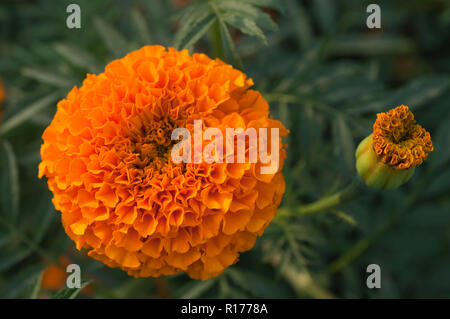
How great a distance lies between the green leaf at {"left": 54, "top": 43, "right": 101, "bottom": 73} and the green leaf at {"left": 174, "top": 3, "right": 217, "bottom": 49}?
52cm

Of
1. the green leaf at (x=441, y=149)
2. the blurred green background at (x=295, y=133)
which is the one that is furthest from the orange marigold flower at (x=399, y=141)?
the green leaf at (x=441, y=149)

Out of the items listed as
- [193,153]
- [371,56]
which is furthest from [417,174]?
[193,153]

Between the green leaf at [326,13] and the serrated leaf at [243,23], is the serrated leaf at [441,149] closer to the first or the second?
the green leaf at [326,13]

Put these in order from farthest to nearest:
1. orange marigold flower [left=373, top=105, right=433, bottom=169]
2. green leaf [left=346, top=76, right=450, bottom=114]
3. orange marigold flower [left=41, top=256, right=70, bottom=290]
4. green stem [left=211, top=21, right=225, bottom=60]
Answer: orange marigold flower [left=41, top=256, right=70, bottom=290]
green leaf [left=346, top=76, right=450, bottom=114]
green stem [left=211, top=21, right=225, bottom=60]
orange marigold flower [left=373, top=105, right=433, bottom=169]

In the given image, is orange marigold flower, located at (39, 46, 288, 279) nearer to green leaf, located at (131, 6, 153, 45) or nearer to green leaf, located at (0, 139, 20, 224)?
green leaf, located at (0, 139, 20, 224)

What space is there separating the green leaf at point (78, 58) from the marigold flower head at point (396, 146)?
1063 mm

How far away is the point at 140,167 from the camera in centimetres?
113

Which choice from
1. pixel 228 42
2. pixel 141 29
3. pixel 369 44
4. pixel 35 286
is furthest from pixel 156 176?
pixel 369 44

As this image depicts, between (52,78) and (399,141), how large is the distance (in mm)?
1254

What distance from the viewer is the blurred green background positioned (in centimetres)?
153

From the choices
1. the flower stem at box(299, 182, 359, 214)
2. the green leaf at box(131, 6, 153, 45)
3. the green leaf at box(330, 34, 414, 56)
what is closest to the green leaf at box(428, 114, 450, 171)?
the flower stem at box(299, 182, 359, 214)

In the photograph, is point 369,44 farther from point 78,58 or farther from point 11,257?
point 11,257

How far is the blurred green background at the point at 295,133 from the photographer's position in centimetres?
153

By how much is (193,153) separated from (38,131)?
4.24ft
